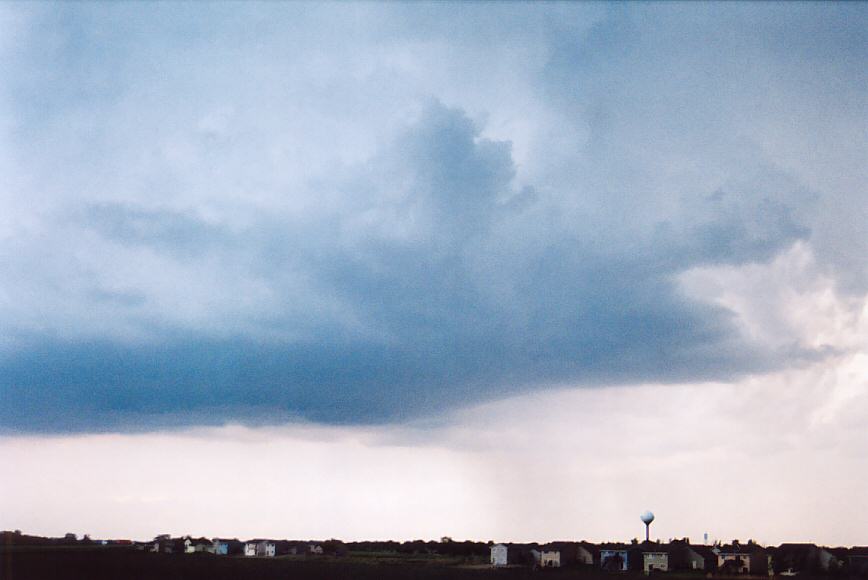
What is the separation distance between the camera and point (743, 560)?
133000 mm

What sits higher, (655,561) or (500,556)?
(655,561)

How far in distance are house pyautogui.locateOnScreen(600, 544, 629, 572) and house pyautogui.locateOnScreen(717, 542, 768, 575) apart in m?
13.8

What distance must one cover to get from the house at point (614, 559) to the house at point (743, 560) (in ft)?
45.3

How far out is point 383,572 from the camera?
95.8 metres

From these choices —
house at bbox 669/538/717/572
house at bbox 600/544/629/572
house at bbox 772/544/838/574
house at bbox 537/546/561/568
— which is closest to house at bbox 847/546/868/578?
house at bbox 772/544/838/574

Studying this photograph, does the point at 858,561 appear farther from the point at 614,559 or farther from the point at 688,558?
the point at 614,559

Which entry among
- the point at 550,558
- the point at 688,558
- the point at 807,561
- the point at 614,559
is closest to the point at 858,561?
the point at 807,561

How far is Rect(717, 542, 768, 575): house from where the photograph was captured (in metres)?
127

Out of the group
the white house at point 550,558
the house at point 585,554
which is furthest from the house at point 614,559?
the white house at point 550,558

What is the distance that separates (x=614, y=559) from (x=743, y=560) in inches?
756

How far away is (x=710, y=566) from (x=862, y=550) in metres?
31.1

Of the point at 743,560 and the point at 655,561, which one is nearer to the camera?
the point at 743,560

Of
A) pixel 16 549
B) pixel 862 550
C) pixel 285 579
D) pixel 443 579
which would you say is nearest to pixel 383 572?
pixel 443 579

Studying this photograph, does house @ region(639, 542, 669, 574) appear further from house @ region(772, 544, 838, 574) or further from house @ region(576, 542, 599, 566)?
house @ region(772, 544, 838, 574)
